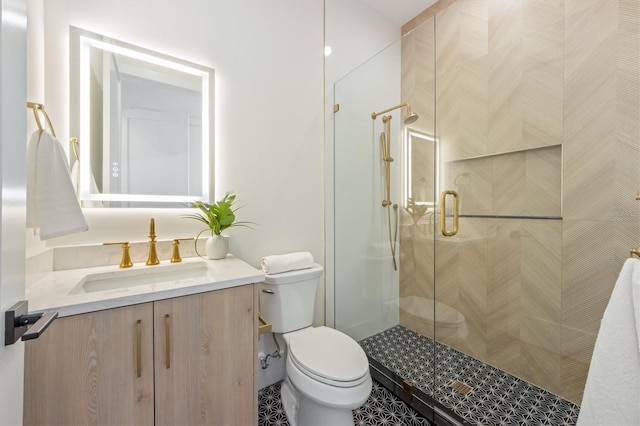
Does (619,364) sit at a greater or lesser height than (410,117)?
lesser

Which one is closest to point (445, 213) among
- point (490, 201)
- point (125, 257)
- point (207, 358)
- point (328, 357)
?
point (490, 201)

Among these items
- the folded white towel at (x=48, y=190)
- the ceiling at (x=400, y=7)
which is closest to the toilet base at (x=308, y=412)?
the folded white towel at (x=48, y=190)

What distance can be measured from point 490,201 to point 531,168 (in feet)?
0.94

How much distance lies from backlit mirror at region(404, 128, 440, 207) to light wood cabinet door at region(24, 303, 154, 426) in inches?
60.0

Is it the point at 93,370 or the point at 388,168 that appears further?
the point at 388,168

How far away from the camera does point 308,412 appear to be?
1.31 metres

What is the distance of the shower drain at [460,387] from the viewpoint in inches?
60.2

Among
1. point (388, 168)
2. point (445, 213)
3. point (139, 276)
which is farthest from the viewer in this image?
point (388, 168)

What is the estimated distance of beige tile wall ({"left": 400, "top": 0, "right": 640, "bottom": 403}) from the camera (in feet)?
4.34

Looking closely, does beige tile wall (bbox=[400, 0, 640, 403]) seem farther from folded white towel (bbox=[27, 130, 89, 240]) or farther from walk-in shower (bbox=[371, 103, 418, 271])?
folded white towel (bbox=[27, 130, 89, 240])

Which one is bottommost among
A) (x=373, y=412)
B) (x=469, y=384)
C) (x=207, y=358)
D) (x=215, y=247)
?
(x=373, y=412)

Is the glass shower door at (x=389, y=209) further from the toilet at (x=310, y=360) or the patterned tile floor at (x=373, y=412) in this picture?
the toilet at (x=310, y=360)

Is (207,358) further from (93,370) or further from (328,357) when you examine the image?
(328,357)

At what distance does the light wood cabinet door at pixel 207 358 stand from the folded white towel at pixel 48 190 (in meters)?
0.41
